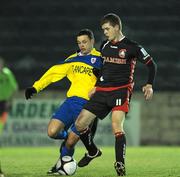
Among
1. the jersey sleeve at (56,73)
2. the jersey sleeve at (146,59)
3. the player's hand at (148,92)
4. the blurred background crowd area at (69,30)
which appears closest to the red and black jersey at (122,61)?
the jersey sleeve at (146,59)

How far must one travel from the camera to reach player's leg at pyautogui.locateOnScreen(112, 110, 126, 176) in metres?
6.35

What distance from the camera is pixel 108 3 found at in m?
17.2

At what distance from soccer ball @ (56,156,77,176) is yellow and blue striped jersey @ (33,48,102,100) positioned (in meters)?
0.69

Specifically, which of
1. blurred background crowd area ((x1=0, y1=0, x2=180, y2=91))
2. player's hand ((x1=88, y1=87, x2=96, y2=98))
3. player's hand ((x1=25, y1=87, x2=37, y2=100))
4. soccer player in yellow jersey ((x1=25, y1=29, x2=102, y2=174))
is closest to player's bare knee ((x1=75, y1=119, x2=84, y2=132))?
soccer player in yellow jersey ((x1=25, y1=29, x2=102, y2=174))

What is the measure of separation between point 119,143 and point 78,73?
106cm

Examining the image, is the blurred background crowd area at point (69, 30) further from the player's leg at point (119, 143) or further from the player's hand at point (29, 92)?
the player's leg at point (119, 143)

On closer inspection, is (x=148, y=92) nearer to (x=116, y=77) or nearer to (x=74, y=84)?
(x=116, y=77)

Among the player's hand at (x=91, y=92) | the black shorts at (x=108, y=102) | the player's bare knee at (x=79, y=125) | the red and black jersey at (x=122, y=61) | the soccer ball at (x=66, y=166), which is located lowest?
the soccer ball at (x=66, y=166)

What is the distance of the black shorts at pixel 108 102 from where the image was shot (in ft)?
21.5

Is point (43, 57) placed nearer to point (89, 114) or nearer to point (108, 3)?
point (108, 3)

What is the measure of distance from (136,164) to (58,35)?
865cm

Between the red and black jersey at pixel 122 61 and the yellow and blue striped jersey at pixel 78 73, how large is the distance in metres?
0.49

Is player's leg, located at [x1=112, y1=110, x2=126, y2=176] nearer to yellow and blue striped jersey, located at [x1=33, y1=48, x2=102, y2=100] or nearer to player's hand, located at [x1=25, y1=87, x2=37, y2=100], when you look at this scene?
yellow and blue striped jersey, located at [x1=33, y1=48, x2=102, y2=100]

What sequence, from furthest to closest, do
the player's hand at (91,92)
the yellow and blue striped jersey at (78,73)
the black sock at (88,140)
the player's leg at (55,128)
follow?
the black sock at (88,140), the yellow and blue striped jersey at (78,73), the player's leg at (55,128), the player's hand at (91,92)
